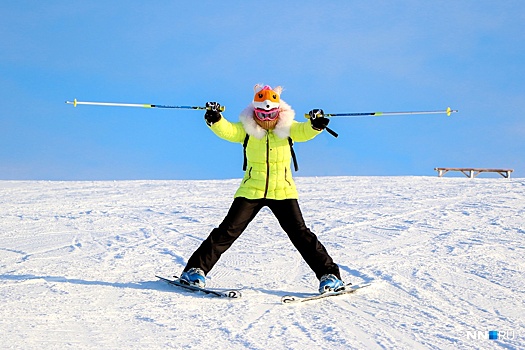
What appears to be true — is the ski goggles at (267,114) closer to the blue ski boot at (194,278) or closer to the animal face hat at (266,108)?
the animal face hat at (266,108)

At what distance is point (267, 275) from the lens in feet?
19.8

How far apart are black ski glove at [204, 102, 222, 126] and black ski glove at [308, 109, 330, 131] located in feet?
2.60

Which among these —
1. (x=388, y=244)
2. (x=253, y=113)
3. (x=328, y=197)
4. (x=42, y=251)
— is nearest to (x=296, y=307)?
(x=253, y=113)

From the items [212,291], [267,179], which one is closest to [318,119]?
[267,179]

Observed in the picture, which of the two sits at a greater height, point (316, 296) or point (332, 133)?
point (332, 133)

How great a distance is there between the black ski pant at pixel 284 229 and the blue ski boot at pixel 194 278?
0.04 meters

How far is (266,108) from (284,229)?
106 cm

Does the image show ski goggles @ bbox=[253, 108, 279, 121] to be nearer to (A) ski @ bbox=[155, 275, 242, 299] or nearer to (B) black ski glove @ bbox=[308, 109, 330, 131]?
(B) black ski glove @ bbox=[308, 109, 330, 131]

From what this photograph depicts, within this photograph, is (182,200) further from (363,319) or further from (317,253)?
(363,319)

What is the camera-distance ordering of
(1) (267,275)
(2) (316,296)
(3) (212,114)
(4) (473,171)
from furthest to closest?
1. (4) (473,171)
2. (1) (267,275)
3. (3) (212,114)
4. (2) (316,296)

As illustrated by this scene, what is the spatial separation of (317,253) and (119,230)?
5049 mm

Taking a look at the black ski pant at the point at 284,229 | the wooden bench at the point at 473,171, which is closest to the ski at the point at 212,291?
the black ski pant at the point at 284,229

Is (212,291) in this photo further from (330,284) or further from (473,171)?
(473,171)

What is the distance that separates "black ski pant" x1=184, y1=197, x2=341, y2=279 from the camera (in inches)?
205
